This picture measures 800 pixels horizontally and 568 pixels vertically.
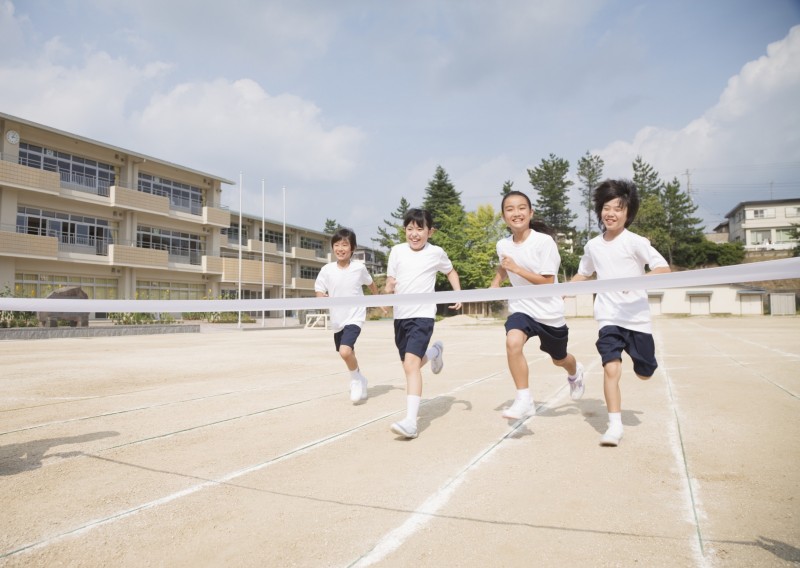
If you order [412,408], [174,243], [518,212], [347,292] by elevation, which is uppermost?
[174,243]

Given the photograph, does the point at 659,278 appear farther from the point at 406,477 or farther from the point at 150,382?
the point at 150,382

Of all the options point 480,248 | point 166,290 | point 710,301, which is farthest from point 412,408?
point 710,301

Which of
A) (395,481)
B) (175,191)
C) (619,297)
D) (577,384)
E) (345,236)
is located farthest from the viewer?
(175,191)

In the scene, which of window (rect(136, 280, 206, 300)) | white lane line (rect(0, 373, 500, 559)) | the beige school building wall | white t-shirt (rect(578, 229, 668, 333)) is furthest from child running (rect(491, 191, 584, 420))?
the beige school building wall

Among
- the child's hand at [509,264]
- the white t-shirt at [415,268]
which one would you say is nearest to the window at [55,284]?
the white t-shirt at [415,268]

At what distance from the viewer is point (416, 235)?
15.9ft

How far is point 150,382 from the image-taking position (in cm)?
773

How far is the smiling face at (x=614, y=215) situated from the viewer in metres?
4.29

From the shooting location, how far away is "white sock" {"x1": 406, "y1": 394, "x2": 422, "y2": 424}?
4.09m

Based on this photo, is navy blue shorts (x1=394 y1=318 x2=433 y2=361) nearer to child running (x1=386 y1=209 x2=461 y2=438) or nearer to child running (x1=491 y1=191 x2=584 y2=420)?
child running (x1=386 y1=209 x2=461 y2=438)

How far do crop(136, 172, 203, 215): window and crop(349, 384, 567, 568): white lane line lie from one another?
3990cm

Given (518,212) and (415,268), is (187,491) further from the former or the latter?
(518,212)

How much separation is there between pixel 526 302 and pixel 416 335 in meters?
0.99

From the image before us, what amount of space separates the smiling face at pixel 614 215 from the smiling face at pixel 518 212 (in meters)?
0.61
